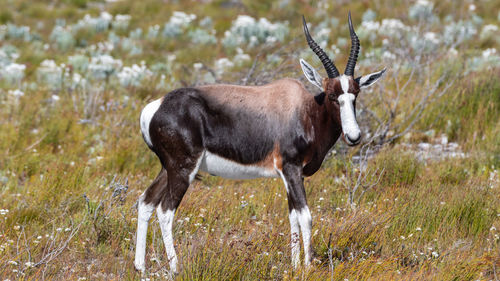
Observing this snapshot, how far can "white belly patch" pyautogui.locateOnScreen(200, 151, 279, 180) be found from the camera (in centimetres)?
502

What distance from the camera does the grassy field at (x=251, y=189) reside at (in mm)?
4719

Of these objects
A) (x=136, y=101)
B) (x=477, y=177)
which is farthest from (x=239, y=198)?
(x=136, y=101)

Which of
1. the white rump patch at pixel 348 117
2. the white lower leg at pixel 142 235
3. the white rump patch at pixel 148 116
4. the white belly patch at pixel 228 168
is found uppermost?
the white rump patch at pixel 348 117

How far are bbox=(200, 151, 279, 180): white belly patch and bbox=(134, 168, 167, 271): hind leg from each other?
1.45ft

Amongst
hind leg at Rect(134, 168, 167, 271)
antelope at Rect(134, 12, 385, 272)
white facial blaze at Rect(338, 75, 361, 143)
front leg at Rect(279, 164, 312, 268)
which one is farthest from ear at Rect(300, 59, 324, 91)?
hind leg at Rect(134, 168, 167, 271)

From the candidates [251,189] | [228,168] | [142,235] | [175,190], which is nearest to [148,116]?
[175,190]

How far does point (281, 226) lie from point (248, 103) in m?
1.37

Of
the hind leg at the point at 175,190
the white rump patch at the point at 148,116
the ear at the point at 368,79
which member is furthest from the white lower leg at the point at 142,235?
the ear at the point at 368,79

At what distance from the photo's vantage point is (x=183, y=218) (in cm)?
569

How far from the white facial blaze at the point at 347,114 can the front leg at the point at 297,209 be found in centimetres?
59

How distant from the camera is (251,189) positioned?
6898 millimetres

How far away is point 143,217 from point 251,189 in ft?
6.85

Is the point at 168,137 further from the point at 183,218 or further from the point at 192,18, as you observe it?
the point at 192,18

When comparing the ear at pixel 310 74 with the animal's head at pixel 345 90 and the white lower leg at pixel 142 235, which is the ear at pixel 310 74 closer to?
the animal's head at pixel 345 90
